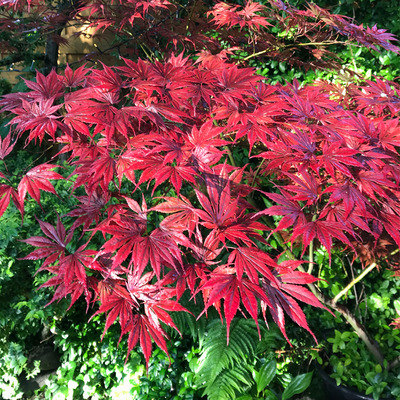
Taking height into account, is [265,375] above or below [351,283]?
below

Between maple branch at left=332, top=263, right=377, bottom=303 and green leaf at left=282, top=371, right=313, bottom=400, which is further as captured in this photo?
green leaf at left=282, top=371, right=313, bottom=400

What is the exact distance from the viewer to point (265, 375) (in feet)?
7.26

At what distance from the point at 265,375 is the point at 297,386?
185 mm

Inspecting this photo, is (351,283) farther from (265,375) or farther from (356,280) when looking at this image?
(265,375)

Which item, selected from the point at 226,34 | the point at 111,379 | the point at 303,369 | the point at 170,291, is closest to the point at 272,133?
the point at 170,291

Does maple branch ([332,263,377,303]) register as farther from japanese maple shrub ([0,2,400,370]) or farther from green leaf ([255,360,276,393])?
japanese maple shrub ([0,2,400,370])

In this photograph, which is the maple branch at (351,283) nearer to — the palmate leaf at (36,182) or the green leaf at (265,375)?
the green leaf at (265,375)

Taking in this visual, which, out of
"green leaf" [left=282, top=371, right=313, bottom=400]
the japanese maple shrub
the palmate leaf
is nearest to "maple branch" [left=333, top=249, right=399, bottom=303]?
"green leaf" [left=282, top=371, right=313, bottom=400]

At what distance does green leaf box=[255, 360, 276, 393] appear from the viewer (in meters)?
2.18

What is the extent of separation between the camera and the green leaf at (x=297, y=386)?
2129mm

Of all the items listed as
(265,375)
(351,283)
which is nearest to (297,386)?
(265,375)

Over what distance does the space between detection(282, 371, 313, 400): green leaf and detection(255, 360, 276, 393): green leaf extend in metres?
0.11

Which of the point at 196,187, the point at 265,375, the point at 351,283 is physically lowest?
the point at 265,375

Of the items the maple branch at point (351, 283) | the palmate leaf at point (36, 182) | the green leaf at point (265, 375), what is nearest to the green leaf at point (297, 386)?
the green leaf at point (265, 375)
